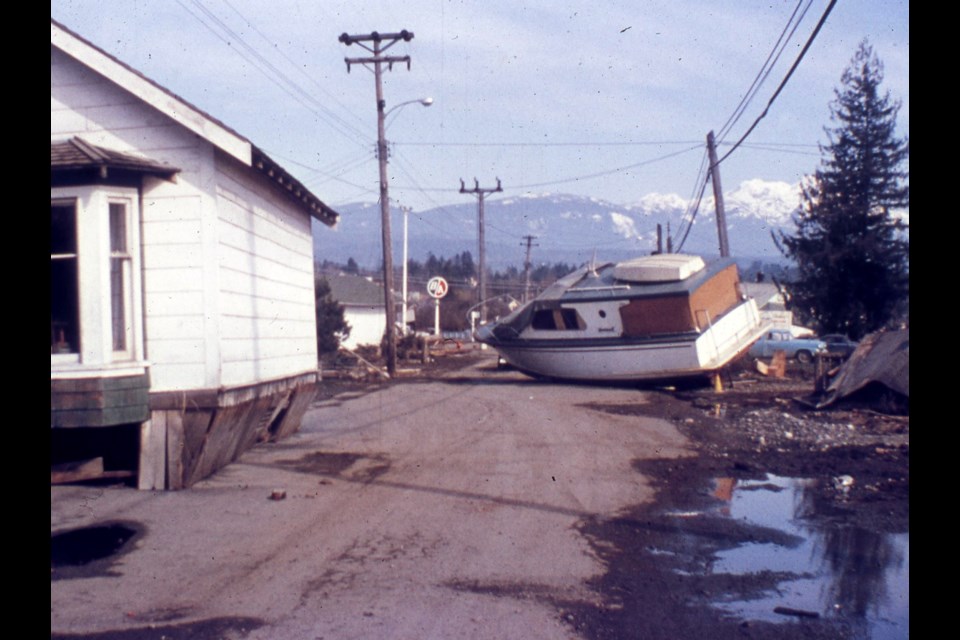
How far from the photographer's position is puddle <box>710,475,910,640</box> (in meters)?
5.47

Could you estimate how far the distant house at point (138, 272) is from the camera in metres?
9.06

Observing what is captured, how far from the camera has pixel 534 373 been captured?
25344 mm

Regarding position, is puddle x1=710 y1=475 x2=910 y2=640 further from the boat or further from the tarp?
the boat

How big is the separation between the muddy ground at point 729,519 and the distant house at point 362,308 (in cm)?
4056

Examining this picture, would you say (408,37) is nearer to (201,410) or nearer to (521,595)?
(201,410)

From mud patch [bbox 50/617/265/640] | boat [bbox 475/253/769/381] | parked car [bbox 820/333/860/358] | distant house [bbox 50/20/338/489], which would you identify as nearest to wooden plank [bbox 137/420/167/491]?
distant house [bbox 50/20/338/489]

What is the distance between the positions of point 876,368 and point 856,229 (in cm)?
2104

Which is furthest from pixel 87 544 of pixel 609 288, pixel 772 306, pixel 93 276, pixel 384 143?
pixel 772 306

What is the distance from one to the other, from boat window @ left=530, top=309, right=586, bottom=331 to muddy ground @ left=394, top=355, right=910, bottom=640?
624 cm

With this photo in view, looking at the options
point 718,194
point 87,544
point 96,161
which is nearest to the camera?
point 87,544

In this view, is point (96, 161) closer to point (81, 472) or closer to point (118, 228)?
point (118, 228)

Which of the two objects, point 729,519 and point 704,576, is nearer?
point 704,576

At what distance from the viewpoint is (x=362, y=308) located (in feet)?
191
